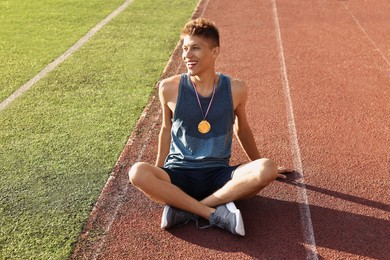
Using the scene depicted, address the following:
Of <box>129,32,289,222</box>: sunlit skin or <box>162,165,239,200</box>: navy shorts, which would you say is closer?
<box>129,32,289,222</box>: sunlit skin

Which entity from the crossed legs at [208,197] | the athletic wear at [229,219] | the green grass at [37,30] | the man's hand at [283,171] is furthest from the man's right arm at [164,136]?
the green grass at [37,30]

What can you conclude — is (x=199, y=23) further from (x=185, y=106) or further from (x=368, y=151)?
(x=368, y=151)

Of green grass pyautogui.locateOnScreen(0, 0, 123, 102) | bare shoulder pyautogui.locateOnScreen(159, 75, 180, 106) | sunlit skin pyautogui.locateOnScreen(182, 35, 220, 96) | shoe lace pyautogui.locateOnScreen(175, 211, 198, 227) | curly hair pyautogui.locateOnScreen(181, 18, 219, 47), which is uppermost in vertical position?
curly hair pyautogui.locateOnScreen(181, 18, 219, 47)

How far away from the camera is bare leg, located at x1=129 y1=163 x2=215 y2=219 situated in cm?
376

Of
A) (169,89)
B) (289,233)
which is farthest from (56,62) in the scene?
(289,233)

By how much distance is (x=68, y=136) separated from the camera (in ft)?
17.3

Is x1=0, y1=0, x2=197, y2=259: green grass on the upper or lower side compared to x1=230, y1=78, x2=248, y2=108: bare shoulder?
lower

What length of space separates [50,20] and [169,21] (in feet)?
7.12

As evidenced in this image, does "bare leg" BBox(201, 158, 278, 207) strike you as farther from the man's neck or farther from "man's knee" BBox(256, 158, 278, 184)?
the man's neck

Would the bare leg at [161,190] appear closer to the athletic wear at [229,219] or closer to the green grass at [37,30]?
the athletic wear at [229,219]

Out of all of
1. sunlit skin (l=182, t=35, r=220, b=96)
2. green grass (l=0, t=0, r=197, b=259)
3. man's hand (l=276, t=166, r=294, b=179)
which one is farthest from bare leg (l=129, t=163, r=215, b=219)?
man's hand (l=276, t=166, r=294, b=179)

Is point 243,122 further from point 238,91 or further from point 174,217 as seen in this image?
point 174,217

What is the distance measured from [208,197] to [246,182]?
11.7 inches

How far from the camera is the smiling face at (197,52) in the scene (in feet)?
12.9
